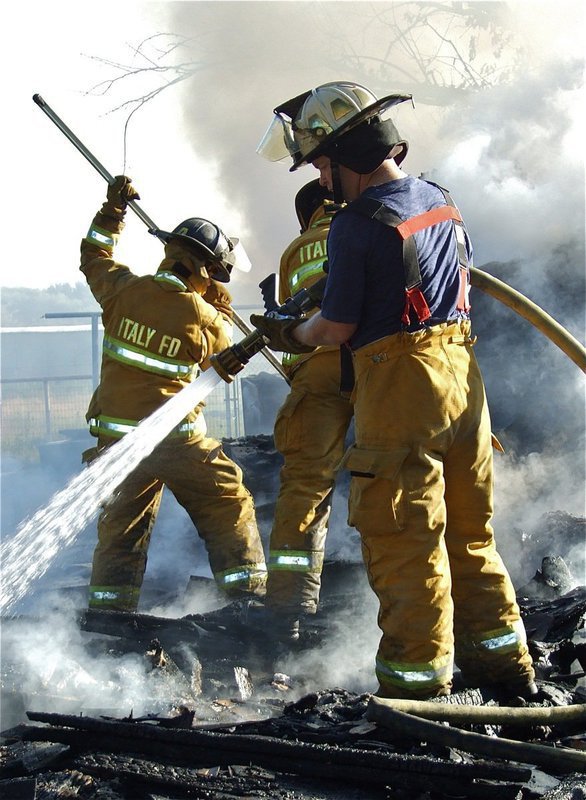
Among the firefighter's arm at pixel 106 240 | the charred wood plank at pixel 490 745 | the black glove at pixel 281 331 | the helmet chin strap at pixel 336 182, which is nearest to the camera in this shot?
the charred wood plank at pixel 490 745

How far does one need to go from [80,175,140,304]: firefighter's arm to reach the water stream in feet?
2.82

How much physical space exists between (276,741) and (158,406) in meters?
2.56

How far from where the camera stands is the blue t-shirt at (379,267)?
9.50 ft

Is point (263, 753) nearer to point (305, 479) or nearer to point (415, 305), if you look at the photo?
point (415, 305)

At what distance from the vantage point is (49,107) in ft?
17.5

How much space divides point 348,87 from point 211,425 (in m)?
9.55

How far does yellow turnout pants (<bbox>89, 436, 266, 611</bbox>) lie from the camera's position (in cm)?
494

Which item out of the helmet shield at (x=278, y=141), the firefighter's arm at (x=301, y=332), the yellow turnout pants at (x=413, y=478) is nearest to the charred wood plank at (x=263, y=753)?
the yellow turnout pants at (x=413, y=478)

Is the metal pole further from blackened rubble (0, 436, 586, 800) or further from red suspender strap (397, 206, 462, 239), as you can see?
red suspender strap (397, 206, 462, 239)

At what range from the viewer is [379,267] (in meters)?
2.92

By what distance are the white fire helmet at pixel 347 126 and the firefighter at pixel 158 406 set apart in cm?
182

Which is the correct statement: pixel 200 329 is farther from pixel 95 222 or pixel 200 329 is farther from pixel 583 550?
pixel 583 550

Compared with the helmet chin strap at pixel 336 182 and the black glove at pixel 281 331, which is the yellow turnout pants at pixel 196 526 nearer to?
the black glove at pixel 281 331

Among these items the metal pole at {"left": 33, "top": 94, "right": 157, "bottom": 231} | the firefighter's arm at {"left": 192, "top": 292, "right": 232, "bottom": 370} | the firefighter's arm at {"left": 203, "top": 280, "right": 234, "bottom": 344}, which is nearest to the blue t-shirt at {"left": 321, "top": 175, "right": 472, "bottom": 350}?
the firefighter's arm at {"left": 192, "top": 292, "right": 232, "bottom": 370}
